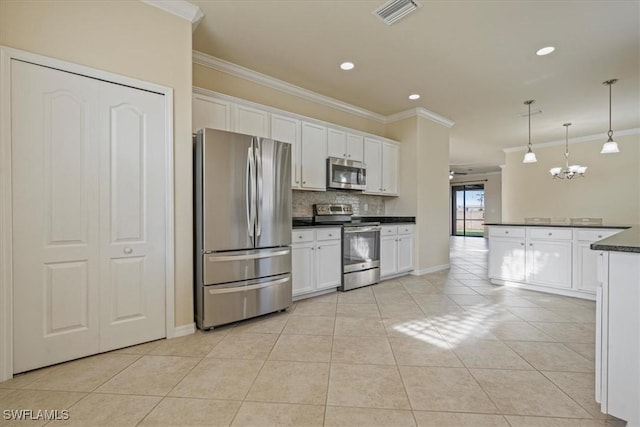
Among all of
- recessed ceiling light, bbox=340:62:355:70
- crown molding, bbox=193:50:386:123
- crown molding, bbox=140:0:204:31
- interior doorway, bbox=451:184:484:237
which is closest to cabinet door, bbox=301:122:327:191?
crown molding, bbox=193:50:386:123

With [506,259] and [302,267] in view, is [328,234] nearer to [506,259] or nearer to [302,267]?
[302,267]

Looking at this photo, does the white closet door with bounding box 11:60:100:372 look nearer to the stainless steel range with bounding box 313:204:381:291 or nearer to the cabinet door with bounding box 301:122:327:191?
the cabinet door with bounding box 301:122:327:191

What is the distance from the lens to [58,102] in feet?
6.66

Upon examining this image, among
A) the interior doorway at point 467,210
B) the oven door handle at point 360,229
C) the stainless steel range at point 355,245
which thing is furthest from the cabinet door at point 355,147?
the interior doorway at point 467,210

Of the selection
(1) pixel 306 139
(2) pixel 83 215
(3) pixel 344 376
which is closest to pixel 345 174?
(1) pixel 306 139

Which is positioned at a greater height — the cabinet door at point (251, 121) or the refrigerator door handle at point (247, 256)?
the cabinet door at point (251, 121)

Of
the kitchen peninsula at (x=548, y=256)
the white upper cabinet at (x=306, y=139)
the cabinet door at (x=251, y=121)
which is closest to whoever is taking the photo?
the white upper cabinet at (x=306, y=139)

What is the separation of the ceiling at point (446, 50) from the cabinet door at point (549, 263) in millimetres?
2224

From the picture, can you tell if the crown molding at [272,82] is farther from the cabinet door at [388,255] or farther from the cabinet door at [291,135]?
the cabinet door at [388,255]

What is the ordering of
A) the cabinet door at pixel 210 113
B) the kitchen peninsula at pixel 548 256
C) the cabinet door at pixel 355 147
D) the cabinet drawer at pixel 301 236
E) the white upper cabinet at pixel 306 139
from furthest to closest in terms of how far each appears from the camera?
the cabinet door at pixel 355 147 → the kitchen peninsula at pixel 548 256 → the cabinet drawer at pixel 301 236 → the white upper cabinet at pixel 306 139 → the cabinet door at pixel 210 113

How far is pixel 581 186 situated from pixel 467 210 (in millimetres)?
6246

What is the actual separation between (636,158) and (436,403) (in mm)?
7810

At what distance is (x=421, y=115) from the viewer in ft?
16.9

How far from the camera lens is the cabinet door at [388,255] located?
4.54m
